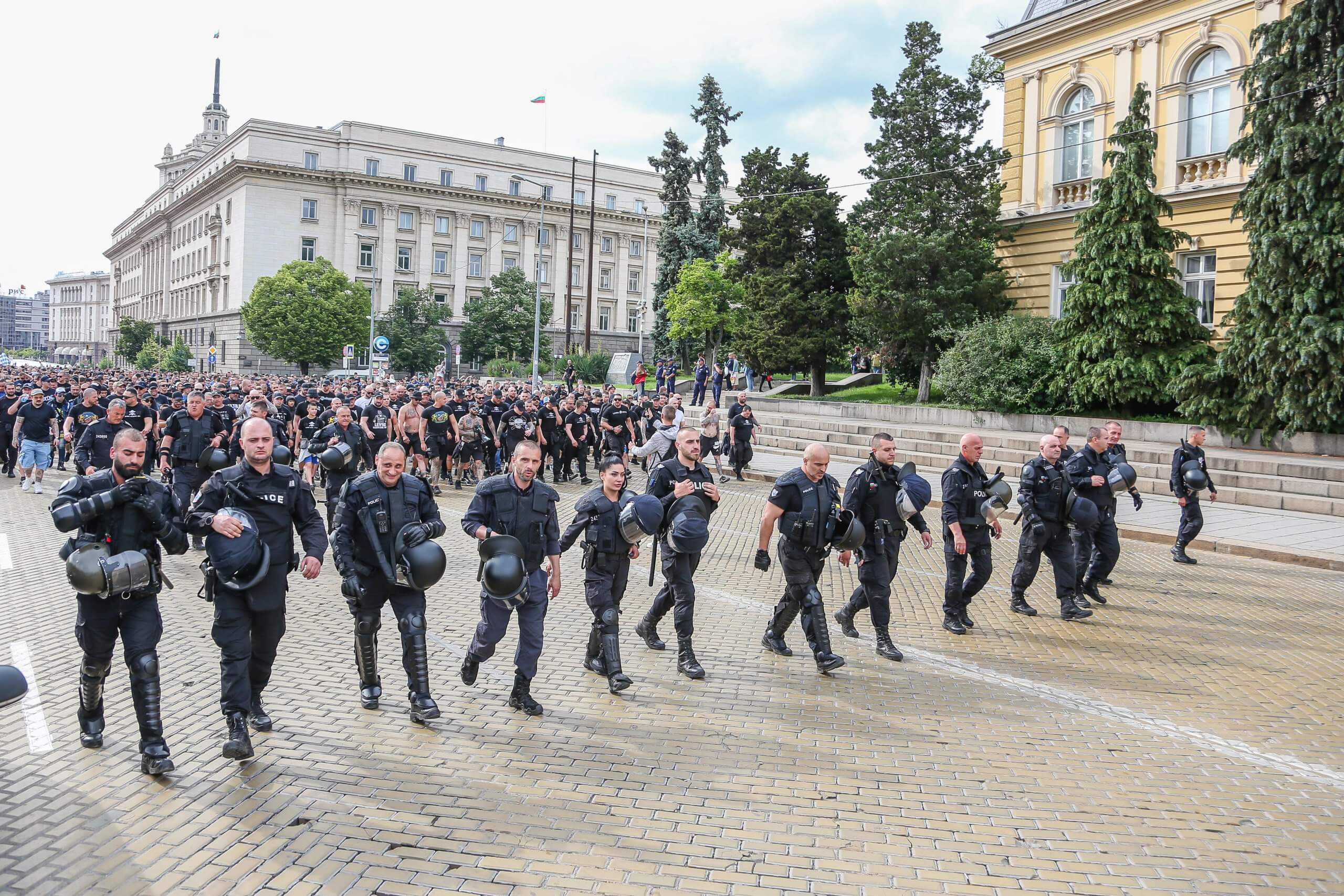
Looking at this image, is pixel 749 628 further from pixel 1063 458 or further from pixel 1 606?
pixel 1 606

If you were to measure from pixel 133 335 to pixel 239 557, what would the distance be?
110773 millimetres

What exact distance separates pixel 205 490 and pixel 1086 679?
21.3 ft

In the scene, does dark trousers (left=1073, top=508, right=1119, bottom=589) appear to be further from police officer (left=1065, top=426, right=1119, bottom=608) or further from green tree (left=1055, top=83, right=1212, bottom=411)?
green tree (left=1055, top=83, right=1212, bottom=411)

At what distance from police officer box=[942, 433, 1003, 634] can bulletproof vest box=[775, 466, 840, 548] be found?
1880 mm

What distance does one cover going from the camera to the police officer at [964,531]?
9.33m

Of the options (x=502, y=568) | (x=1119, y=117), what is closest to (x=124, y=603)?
(x=502, y=568)

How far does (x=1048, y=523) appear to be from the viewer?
9.88 meters

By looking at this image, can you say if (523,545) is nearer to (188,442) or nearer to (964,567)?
(964,567)

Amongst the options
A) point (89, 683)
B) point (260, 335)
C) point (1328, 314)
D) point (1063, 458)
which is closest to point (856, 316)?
point (1328, 314)

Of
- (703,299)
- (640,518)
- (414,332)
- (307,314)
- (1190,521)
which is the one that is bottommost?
(1190,521)

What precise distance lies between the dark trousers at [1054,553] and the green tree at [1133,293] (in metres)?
14.5

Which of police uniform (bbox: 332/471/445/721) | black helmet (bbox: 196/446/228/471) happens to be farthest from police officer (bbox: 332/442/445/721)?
black helmet (bbox: 196/446/228/471)

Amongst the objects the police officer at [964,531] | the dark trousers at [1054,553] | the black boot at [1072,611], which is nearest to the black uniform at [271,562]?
the police officer at [964,531]

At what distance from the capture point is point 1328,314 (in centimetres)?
1920
